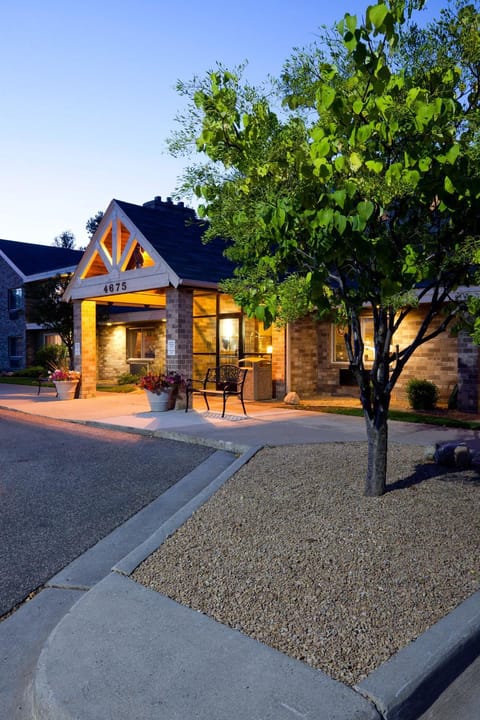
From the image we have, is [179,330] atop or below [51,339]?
below

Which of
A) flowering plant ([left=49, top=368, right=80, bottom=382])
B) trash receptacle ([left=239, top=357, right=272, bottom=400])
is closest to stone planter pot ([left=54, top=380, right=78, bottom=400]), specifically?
flowering plant ([left=49, top=368, right=80, bottom=382])

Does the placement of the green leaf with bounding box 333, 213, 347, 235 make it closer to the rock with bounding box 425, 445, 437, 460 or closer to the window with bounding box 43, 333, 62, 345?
the rock with bounding box 425, 445, 437, 460

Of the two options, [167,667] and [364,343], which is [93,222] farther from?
[167,667]

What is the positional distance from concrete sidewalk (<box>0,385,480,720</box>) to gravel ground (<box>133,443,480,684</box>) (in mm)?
141

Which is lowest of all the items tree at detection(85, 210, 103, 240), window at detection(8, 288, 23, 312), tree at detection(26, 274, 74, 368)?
tree at detection(26, 274, 74, 368)

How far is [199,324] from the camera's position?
64.2 feet

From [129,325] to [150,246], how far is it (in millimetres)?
11757

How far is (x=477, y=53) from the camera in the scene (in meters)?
5.09

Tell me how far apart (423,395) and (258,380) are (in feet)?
15.9

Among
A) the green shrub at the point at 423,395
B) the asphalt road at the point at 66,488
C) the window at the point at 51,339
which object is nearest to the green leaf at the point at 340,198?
the asphalt road at the point at 66,488

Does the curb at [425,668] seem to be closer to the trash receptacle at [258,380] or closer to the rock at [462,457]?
the rock at [462,457]

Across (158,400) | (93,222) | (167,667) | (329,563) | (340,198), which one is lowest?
(167,667)

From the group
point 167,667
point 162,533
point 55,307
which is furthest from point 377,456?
point 55,307

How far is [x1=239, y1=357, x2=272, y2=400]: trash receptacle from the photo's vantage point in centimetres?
1647
